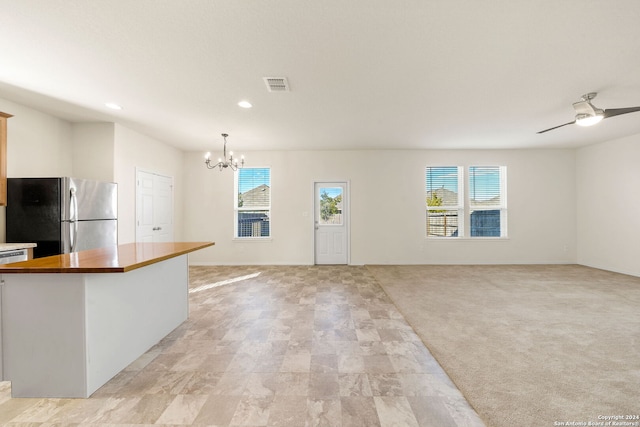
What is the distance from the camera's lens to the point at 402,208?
6.82 meters

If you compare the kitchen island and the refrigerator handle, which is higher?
the refrigerator handle

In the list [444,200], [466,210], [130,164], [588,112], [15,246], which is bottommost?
[15,246]

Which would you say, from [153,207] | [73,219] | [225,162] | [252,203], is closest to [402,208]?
[252,203]

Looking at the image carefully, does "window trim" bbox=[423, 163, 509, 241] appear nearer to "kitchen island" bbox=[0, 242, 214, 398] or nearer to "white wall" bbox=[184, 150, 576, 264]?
"white wall" bbox=[184, 150, 576, 264]

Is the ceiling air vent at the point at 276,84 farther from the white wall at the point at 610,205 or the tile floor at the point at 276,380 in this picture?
the white wall at the point at 610,205

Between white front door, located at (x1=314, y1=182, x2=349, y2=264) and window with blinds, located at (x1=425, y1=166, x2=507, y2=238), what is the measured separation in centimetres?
200

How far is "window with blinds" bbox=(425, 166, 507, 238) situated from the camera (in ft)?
22.7

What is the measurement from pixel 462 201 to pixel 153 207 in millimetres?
6762

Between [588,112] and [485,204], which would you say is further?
[485,204]

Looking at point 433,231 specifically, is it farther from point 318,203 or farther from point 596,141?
point 596,141

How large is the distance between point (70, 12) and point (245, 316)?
3.14 m

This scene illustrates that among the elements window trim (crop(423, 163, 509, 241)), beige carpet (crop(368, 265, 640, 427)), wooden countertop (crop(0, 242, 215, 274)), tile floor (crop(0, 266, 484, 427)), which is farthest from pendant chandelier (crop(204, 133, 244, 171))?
window trim (crop(423, 163, 509, 241))

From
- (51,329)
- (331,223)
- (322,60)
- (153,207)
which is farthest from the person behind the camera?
(331,223)

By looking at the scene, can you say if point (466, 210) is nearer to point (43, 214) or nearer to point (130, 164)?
point (130, 164)
